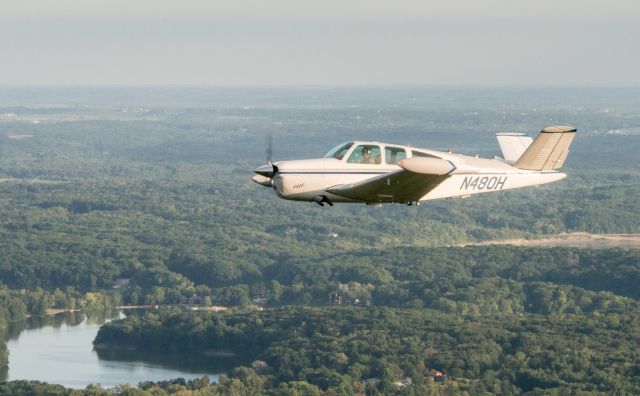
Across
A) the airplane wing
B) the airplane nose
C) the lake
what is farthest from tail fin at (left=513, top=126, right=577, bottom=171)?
the lake

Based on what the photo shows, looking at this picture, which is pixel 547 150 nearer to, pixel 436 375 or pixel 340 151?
pixel 340 151

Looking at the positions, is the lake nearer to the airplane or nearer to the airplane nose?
the airplane

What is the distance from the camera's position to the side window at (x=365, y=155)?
5869 centimetres

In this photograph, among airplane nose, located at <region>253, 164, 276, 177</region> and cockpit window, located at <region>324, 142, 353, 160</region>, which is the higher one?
cockpit window, located at <region>324, 142, 353, 160</region>

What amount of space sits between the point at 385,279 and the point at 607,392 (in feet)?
209

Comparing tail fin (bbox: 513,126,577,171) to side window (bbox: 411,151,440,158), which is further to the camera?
tail fin (bbox: 513,126,577,171)

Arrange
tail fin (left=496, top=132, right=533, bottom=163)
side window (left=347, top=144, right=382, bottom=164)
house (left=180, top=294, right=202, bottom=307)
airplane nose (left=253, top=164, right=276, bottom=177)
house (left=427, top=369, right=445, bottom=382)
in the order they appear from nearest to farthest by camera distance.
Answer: airplane nose (left=253, top=164, right=276, bottom=177)
side window (left=347, top=144, right=382, bottom=164)
tail fin (left=496, top=132, right=533, bottom=163)
house (left=427, top=369, right=445, bottom=382)
house (left=180, top=294, right=202, bottom=307)

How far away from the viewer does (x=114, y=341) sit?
458 feet

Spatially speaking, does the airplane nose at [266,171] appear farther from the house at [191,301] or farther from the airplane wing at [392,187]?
the house at [191,301]

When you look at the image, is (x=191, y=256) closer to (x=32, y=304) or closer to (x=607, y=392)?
(x=32, y=304)

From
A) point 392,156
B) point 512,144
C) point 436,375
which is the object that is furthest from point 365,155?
point 436,375

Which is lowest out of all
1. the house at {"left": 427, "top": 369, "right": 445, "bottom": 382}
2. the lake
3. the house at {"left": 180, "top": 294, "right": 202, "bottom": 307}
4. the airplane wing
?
the house at {"left": 180, "top": 294, "right": 202, "bottom": 307}

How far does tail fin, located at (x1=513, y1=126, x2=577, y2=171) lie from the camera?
2434 inches

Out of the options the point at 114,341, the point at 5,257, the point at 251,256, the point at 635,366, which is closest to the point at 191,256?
the point at 251,256
